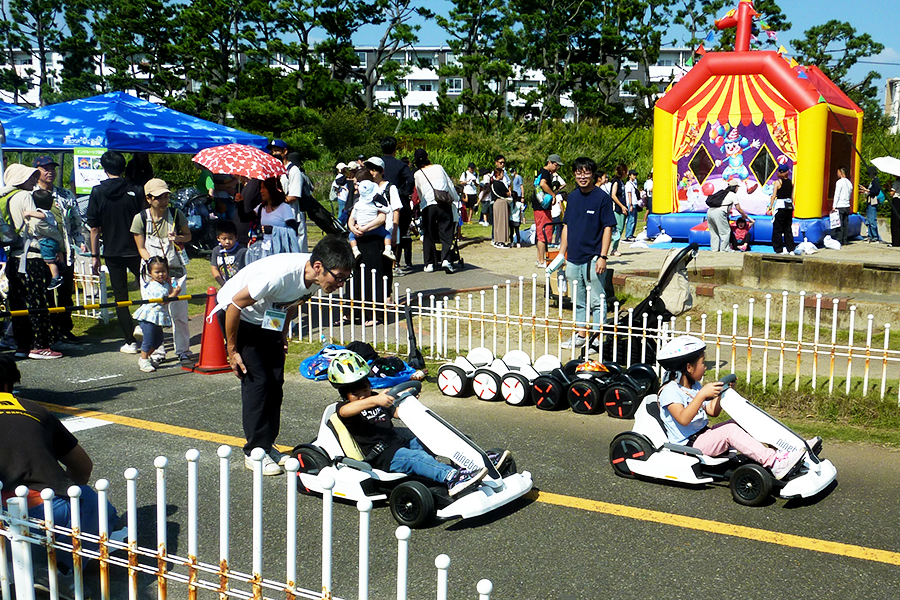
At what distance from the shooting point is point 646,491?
5.31 m

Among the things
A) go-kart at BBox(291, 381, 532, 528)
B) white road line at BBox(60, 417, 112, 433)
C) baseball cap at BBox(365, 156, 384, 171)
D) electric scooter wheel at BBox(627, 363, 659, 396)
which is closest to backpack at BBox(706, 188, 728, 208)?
baseball cap at BBox(365, 156, 384, 171)

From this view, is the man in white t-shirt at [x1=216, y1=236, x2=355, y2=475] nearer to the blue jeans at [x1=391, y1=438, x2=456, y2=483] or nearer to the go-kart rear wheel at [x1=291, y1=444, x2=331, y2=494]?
the go-kart rear wheel at [x1=291, y1=444, x2=331, y2=494]

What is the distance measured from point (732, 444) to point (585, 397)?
1767mm

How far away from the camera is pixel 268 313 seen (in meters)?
5.23

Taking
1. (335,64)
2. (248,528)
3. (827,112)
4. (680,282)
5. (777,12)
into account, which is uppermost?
(777,12)

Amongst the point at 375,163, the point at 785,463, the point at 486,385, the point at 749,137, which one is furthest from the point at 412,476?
the point at 749,137

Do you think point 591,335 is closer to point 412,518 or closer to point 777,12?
point 412,518

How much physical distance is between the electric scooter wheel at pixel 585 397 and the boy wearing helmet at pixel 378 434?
6.65ft

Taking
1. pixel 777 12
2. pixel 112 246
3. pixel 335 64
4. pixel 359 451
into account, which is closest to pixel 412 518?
pixel 359 451

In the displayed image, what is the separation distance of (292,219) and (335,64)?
37509 mm

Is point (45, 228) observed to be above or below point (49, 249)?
above

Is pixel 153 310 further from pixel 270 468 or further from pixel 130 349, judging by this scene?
pixel 270 468

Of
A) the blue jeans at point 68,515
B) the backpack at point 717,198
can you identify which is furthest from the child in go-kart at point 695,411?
the backpack at point 717,198

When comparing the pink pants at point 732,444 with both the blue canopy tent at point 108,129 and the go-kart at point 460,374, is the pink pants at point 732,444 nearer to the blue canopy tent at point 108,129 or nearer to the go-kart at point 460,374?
the go-kart at point 460,374
